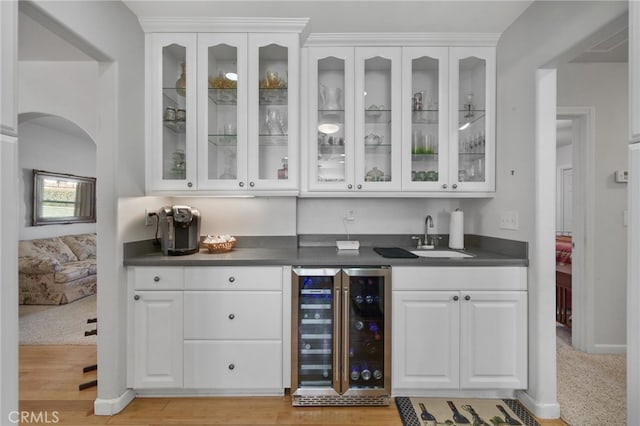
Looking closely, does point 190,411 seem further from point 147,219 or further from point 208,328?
point 147,219

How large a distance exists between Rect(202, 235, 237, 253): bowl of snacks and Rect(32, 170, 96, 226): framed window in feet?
Answer: 14.1

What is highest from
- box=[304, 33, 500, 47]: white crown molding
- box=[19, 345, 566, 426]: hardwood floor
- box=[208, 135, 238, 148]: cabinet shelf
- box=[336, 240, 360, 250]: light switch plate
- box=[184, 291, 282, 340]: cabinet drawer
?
box=[304, 33, 500, 47]: white crown molding

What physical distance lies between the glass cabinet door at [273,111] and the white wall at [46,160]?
13.0 ft

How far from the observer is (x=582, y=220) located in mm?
2650

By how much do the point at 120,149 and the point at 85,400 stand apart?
5.59ft

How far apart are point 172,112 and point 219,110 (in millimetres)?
339

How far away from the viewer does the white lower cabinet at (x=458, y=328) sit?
1.93 metres

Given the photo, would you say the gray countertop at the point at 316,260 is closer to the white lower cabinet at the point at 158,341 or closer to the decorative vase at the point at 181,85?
the white lower cabinet at the point at 158,341

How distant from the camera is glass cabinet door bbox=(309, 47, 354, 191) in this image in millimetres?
2273

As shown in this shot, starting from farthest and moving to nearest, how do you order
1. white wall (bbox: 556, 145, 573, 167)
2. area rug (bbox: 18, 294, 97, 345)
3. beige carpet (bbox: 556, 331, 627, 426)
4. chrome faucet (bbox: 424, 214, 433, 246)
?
white wall (bbox: 556, 145, 573, 167), area rug (bbox: 18, 294, 97, 345), chrome faucet (bbox: 424, 214, 433, 246), beige carpet (bbox: 556, 331, 627, 426)

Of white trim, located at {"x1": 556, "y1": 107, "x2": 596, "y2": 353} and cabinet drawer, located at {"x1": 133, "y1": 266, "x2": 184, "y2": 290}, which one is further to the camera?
white trim, located at {"x1": 556, "y1": 107, "x2": 596, "y2": 353}

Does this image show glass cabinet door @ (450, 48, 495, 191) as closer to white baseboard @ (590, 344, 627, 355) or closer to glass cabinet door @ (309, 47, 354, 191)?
glass cabinet door @ (309, 47, 354, 191)

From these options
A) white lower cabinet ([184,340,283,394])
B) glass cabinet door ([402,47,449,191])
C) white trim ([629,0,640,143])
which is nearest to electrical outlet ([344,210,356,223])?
glass cabinet door ([402,47,449,191])

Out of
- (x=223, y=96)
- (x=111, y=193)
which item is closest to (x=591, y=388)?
(x=223, y=96)
